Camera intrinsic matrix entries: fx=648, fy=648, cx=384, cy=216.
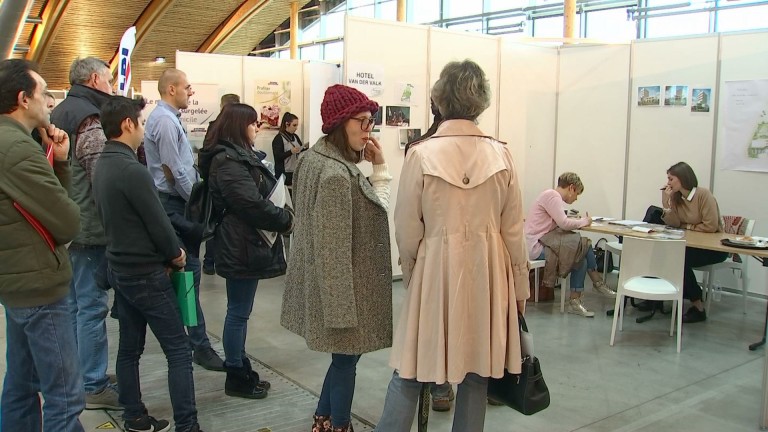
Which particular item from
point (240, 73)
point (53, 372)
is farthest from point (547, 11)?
point (53, 372)

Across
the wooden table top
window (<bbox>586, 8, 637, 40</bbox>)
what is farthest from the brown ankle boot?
window (<bbox>586, 8, 637, 40</bbox>)

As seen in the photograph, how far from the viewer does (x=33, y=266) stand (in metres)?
2.09

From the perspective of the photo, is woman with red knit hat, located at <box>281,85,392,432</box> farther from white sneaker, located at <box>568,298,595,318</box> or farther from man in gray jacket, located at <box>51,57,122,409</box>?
white sneaker, located at <box>568,298,595,318</box>

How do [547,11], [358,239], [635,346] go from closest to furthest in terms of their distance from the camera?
[358,239] < [635,346] < [547,11]

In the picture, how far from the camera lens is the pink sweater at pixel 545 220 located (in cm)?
510

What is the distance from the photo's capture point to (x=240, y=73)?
7.47 metres

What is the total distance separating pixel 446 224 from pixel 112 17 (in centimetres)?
1514

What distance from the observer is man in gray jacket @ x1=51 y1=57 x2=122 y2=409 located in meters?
3.02

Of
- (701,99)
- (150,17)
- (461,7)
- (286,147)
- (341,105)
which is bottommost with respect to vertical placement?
(286,147)

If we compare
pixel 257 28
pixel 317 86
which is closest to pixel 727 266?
pixel 317 86

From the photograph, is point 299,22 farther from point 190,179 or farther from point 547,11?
point 190,179

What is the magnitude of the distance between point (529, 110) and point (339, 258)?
505cm

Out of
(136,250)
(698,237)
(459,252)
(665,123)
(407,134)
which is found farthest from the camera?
(665,123)

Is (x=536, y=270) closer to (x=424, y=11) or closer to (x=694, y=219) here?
(x=694, y=219)
